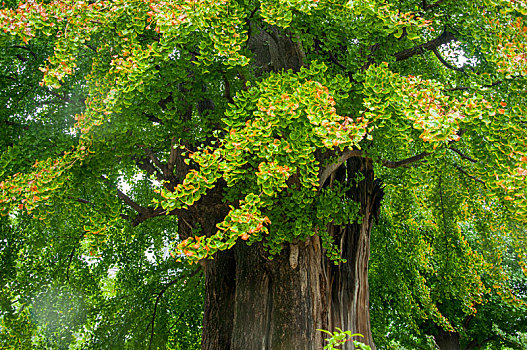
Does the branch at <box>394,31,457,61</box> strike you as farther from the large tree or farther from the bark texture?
the bark texture

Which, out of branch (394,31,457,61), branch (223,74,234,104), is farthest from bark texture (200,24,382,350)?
branch (394,31,457,61)

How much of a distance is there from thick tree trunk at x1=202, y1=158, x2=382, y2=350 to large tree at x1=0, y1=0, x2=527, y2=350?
0.03 m

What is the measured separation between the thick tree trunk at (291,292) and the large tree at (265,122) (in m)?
0.03

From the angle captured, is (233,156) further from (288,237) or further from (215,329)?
(215,329)

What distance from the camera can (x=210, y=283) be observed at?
6.93 metres

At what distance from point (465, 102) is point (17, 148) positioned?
4.98 m

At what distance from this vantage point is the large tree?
159 inches

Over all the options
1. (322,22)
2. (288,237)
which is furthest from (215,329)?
(322,22)

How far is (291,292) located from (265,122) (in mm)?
2597

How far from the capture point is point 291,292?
5.67 m

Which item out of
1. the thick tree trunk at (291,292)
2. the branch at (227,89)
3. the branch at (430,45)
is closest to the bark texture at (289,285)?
the thick tree trunk at (291,292)

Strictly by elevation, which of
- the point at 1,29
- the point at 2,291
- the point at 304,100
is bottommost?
the point at 2,291

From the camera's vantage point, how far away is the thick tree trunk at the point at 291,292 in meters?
5.62

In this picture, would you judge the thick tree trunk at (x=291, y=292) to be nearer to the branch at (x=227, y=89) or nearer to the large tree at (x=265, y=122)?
the large tree at (x=265, y=122)
